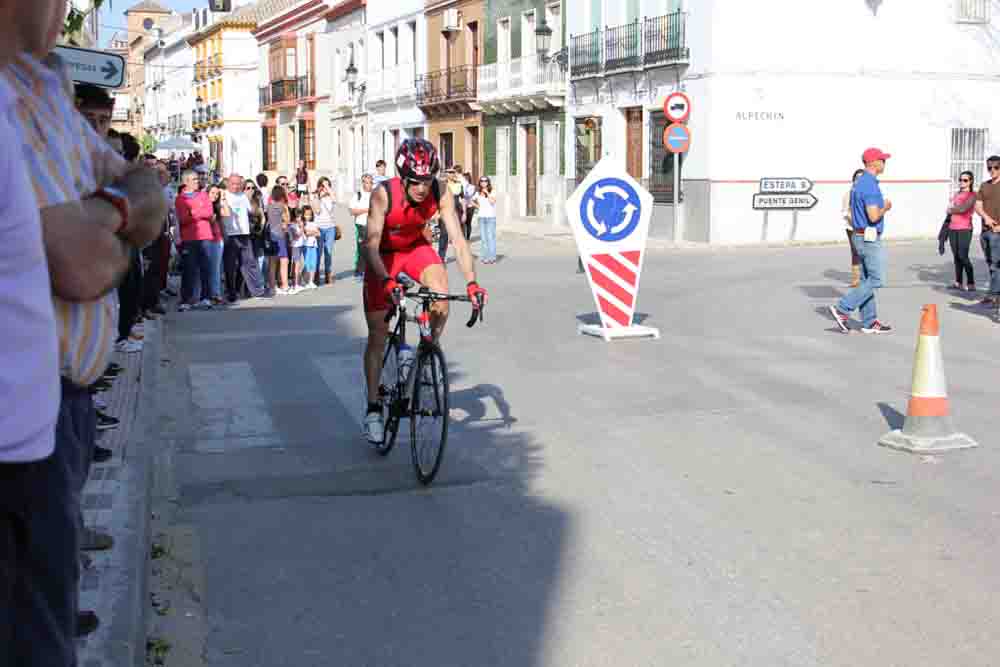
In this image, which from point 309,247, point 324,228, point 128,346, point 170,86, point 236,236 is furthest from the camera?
point 170,86

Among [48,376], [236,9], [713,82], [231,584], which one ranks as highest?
[236,9]

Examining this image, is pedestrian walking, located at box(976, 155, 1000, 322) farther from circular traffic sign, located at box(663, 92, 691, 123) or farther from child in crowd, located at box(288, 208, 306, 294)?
circular traffic sign, located at box(663, 92, 691, 123)

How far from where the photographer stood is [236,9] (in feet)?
267

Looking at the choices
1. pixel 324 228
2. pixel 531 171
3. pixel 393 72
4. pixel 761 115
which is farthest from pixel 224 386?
pixel 393 72

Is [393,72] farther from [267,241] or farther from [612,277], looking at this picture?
[612,277]

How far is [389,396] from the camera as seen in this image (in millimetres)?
7996

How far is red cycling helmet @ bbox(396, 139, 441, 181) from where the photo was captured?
7.55m

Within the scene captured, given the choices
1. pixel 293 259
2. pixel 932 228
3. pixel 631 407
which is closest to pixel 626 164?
pixel 932 228

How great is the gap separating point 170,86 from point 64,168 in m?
99.7

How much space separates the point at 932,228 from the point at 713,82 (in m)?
6.52

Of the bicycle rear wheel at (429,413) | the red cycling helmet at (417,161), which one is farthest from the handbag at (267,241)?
the bicycle rear wheel at (429,413)

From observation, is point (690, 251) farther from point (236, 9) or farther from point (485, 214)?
point (236, 9)

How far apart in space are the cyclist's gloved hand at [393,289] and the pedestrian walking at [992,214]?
998cm

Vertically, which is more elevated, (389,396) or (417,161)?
(417,161)
